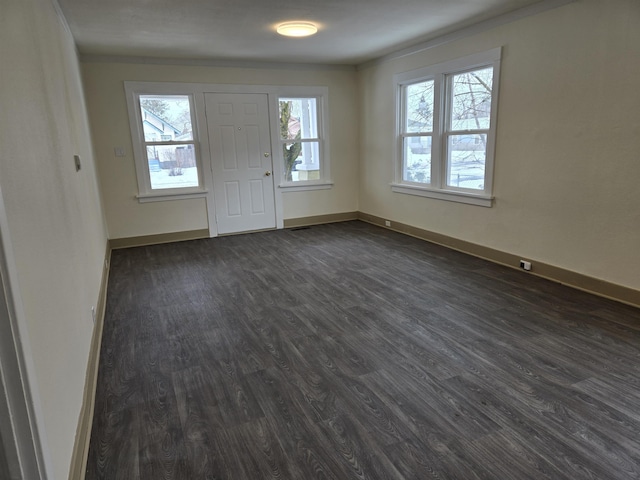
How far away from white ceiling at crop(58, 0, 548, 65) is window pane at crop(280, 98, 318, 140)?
1004 mm

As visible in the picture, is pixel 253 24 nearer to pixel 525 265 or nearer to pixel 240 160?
pixel 240 160

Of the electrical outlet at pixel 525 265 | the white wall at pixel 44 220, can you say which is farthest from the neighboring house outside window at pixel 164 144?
the electrical outlet at pixel 525 265

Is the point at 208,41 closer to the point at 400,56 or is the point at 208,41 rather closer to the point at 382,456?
the point at 400,56

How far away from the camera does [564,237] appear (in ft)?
12.2

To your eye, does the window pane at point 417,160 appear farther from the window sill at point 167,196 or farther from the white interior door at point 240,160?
the window sill at point 167,196

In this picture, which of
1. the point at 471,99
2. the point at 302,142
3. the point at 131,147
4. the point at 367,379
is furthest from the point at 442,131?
the point at 131,147

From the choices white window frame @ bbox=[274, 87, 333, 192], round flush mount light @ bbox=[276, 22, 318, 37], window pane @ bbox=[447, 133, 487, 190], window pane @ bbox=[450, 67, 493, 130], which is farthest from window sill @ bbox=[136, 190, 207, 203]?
window pane @ bbox=[450, 67, 493, 130]

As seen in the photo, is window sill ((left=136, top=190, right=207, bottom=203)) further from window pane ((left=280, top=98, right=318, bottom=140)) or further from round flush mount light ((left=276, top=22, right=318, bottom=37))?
round flush mount light ((left=276, top=22, right=318, bottom=37))

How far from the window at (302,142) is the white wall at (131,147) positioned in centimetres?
18

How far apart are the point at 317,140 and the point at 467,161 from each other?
2.63 meters

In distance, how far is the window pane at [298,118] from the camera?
6.37m

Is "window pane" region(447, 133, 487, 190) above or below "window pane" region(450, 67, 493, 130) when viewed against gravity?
below

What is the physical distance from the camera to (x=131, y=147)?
5484 mm

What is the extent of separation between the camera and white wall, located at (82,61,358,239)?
5277 mm
